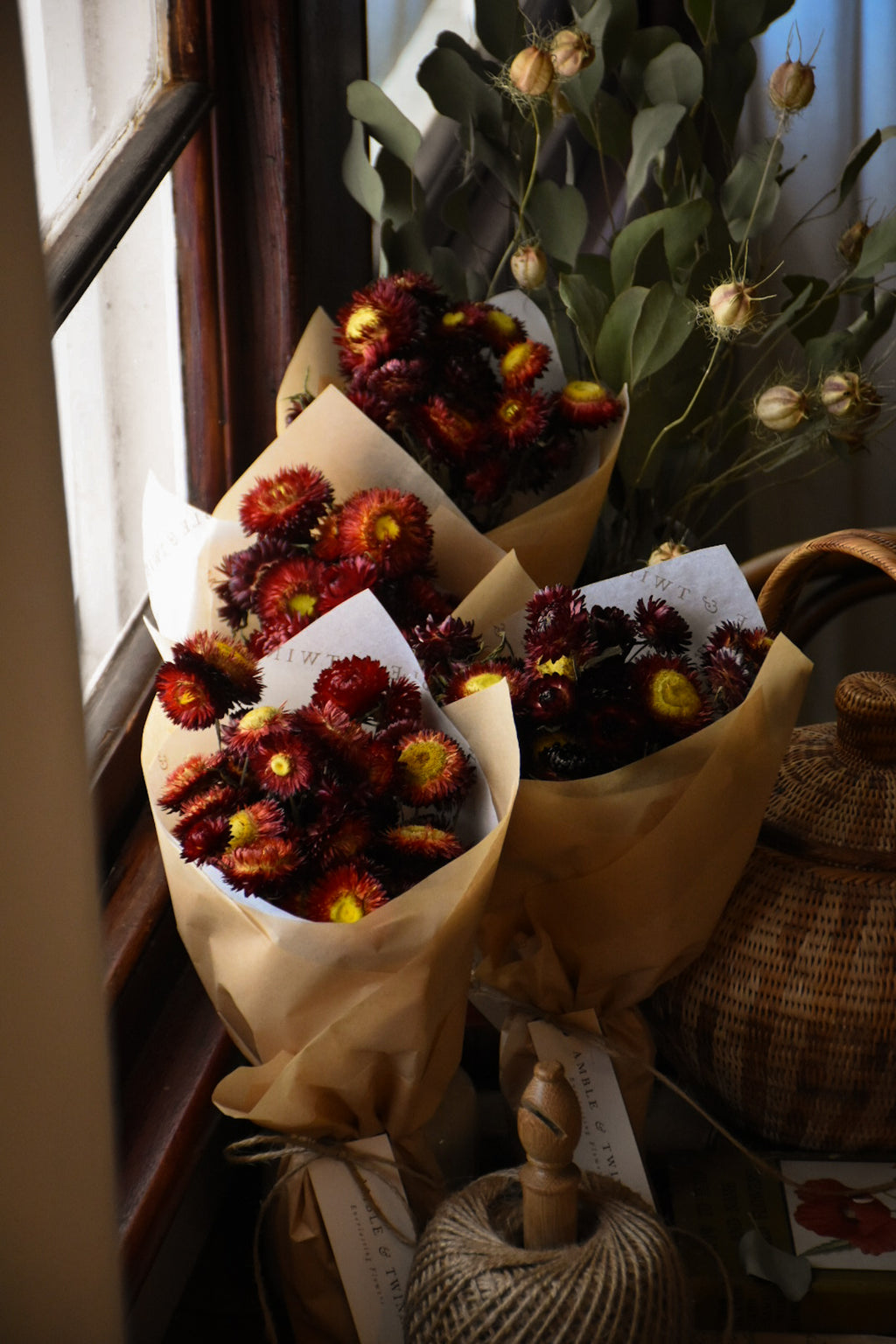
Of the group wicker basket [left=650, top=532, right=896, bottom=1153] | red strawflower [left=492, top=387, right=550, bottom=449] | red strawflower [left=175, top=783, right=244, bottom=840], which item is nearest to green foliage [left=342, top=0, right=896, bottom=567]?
red strawflower [left=492, top=387, right=550, bottom=449]

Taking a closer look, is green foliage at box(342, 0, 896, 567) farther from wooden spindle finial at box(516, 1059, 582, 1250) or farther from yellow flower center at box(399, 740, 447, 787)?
wooden spindle finial at box(516, 1059, 582, 1250)

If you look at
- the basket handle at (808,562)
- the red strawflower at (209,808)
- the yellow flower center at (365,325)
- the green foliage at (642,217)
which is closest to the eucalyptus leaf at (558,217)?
the green foliage at (642,217)

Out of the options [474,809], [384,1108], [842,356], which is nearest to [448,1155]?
[384,1108]

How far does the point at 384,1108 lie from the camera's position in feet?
1.78

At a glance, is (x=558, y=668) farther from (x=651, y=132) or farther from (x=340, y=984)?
(x=651, y=132)

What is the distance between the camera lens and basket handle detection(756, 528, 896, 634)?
61cm

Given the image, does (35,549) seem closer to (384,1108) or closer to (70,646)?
(70,646)

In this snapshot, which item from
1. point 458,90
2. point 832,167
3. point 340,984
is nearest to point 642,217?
point 458,90

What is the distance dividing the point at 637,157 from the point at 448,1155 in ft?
2.15

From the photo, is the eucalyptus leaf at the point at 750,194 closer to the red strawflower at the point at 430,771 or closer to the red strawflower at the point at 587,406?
the red strawflower at the point at 587,406

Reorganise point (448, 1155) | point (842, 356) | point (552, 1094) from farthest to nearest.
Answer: point (842, 356) → point (448, 1155) → point (552, 1094)

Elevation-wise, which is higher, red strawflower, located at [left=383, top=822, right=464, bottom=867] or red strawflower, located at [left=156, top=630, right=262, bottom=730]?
red strawflower, located at [left=156, top=630, right=262, bottom=730]

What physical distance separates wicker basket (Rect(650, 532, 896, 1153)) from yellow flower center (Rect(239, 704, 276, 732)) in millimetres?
287

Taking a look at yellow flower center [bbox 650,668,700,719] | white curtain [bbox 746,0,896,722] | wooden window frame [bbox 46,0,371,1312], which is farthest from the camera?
white curtain [bbox 746,0,896,722]
